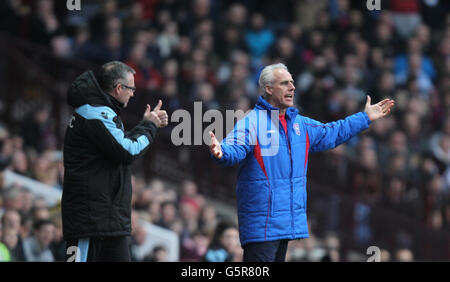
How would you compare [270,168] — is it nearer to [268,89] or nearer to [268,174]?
[268,174]

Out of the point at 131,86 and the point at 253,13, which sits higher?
the point at 253,13

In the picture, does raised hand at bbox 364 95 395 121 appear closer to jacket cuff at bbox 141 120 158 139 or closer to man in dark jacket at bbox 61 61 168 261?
jacket cuff at bbox 141 120 158 139

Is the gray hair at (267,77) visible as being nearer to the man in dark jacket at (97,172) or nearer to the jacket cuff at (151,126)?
the jacket cuff at (151,126)

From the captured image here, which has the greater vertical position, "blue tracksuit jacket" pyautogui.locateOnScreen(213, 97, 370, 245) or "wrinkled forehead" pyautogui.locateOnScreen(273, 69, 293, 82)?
"wrinkled forehead" pyautogui.locateOnScreen(273, 69, 293, 82)

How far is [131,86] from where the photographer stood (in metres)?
7.44

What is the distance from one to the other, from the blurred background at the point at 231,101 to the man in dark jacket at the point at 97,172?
3.11 metres

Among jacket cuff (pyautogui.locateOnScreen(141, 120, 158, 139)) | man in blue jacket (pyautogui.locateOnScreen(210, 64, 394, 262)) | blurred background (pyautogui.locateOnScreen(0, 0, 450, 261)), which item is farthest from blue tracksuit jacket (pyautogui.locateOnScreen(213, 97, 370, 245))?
blurred background (pyautogui.locateOnScreen(0, 0, 450, 261))

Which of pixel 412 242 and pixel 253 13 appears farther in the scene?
pixel 253 13

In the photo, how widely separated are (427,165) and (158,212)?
537 cm

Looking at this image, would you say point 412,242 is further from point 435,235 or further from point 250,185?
point 250,185

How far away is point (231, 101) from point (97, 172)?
7.97 m

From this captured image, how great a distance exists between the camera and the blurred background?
12.6 meters
